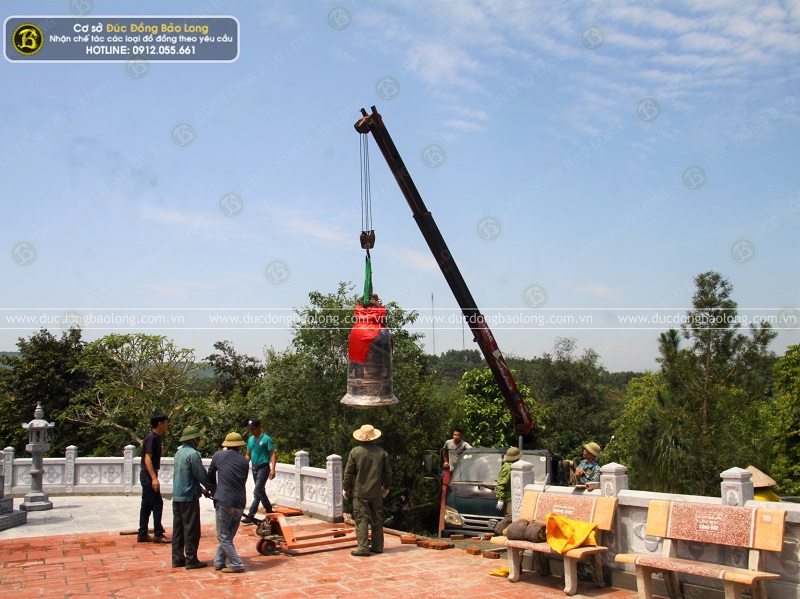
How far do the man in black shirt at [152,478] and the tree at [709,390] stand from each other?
12385 millimetres

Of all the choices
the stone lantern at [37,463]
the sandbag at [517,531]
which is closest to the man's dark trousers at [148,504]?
the stone lantern at [37,463]

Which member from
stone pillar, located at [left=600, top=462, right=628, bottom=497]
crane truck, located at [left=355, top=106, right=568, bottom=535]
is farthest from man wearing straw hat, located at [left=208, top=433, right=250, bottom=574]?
crane truck, located at [left=355, top=106, right=568, bottom=535]

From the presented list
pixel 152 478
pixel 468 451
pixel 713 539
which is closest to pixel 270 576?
pixel 152 478

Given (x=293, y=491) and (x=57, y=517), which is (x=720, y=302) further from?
(x=57, y=517)

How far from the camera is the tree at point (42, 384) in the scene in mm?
26797

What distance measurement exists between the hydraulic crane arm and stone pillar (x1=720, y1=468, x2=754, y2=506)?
346 inches

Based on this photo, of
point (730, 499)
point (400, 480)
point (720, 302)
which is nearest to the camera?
point (730, 499)

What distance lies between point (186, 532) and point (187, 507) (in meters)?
0.30

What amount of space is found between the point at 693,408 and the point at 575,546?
1139 centimetres

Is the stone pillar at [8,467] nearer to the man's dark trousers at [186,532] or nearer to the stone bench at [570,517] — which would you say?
the man's dark trousers at [186,532]

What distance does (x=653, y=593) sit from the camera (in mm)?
7008

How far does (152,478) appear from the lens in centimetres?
926

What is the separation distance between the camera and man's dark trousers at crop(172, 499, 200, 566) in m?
8.32

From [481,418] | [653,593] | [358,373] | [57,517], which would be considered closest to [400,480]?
[481,418]
